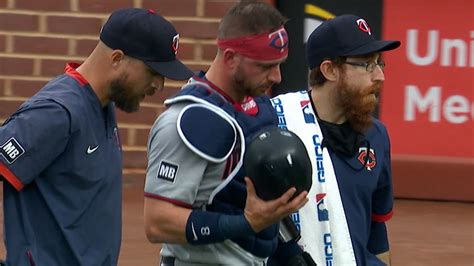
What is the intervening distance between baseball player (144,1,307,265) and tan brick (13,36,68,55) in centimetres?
517

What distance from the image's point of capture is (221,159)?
4.18 meters

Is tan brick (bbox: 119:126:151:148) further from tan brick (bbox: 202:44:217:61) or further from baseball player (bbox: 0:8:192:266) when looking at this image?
baseball player (bbox: 0:8:192:266)

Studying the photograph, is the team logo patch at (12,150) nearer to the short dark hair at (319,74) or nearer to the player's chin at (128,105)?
the player's chin at (128,105)

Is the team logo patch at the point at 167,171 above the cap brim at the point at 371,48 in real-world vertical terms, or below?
below

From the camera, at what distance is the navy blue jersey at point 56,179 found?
436 cm

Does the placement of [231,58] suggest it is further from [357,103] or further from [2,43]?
[2,43]

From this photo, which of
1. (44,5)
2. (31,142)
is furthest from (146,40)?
(44,5)

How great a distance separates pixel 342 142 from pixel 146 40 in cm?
86

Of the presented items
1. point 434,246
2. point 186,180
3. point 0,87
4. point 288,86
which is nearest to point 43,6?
point 0,87

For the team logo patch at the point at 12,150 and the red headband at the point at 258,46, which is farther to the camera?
the team logo patch at the point at 12,150

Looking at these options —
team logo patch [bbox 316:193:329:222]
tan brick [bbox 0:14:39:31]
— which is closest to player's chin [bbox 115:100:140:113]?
team logo patch [bbox 316:193:329:222]

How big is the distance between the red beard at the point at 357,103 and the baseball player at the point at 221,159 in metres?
0.53

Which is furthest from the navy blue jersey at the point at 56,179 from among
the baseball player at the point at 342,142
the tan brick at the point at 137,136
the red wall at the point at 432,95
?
the red wall at the point at 432,95

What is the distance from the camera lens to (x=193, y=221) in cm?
415
